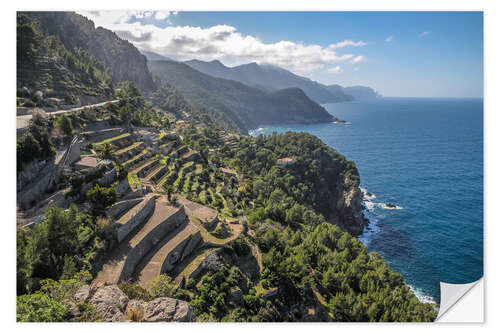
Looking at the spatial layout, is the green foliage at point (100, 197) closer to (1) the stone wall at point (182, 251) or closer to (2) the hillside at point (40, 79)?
(1) the stone wall at point (182, 251)

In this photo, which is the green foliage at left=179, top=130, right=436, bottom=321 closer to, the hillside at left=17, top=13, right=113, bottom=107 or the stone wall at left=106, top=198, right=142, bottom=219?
the stone wall at left=106, top=198, right=142, bottom=219

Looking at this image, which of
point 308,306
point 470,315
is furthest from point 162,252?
point 470,315

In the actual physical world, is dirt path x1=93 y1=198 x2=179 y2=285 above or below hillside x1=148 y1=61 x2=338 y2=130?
below

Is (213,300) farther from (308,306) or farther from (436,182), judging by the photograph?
(436,182)

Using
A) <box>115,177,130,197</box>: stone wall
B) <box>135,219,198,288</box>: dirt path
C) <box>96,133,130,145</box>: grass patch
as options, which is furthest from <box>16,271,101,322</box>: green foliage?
<box>96,133,130,145</box>: grass patch

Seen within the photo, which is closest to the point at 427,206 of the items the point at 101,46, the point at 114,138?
the point at 114,138

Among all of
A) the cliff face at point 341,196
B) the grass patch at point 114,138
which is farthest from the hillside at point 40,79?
the cliff face at point 341,196

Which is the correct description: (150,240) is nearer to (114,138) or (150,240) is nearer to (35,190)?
(35,190)
